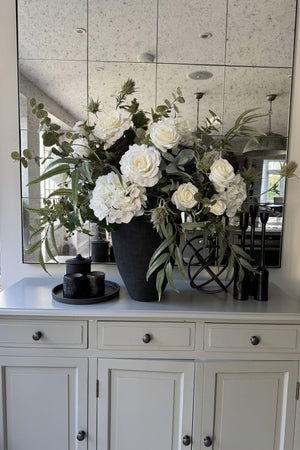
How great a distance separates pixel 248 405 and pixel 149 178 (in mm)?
959

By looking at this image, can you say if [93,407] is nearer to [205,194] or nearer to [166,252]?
[166,252]

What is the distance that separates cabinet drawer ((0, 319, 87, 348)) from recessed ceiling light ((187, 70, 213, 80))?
127 centimetres

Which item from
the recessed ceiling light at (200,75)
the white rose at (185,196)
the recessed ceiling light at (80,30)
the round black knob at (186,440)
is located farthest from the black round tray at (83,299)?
the recessed ceiling light at (80,30)

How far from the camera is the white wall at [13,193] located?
4.80 feet

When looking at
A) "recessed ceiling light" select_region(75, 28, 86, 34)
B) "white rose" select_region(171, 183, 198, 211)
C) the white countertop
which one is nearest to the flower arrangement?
"white rose" select_region(171, 183, 198, 211)

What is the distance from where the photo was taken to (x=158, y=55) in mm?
1447

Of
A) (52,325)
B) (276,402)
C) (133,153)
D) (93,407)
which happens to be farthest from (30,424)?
(133,153)

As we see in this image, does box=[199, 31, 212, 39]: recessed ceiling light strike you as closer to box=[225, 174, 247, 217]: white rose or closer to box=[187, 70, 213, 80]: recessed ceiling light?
box=[187, 70, 213, 80]: recessed ceiling light

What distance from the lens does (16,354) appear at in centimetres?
112

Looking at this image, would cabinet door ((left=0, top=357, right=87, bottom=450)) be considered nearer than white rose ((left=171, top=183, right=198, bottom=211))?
No

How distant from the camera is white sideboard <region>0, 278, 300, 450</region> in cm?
110

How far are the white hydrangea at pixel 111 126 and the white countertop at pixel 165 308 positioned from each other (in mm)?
635

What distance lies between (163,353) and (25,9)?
1727mm

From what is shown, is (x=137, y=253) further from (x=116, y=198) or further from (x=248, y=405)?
(x=248, y=405)
